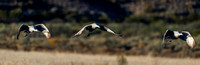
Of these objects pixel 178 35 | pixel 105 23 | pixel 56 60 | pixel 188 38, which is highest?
pixel 105 23

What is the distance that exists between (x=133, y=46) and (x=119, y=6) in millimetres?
30251

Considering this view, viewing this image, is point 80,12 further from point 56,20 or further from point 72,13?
point 56,20

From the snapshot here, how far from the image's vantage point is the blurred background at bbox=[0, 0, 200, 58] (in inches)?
1569

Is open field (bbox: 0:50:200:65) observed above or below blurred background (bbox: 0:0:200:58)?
below

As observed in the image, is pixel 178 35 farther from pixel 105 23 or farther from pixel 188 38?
pixel 105 23

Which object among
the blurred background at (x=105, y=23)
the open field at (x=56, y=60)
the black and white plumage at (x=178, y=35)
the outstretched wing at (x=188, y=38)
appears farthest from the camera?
the blurred background at (x=105, y=23)

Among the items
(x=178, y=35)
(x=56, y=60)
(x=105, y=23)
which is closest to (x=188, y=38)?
(x=178, y=35)

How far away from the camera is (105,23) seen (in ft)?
196

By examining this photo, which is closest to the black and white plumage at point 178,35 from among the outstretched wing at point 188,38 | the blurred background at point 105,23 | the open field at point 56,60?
the outstretched wing at point 188,38

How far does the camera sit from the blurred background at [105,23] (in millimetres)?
39844

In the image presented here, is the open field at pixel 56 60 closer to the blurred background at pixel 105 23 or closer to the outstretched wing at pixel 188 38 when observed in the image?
the blurred background at pixel 105 23

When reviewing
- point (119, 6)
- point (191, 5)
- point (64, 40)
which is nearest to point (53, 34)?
point (64, 40)

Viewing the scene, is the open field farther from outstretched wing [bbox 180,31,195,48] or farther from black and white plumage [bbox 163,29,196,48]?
outstretched wing [bbox 180,31,195,48]

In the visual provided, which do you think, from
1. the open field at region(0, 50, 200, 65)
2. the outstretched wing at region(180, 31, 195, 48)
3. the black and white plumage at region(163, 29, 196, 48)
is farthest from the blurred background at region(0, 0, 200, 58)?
the outstretched wing at region(180, 31, 195, 48)
